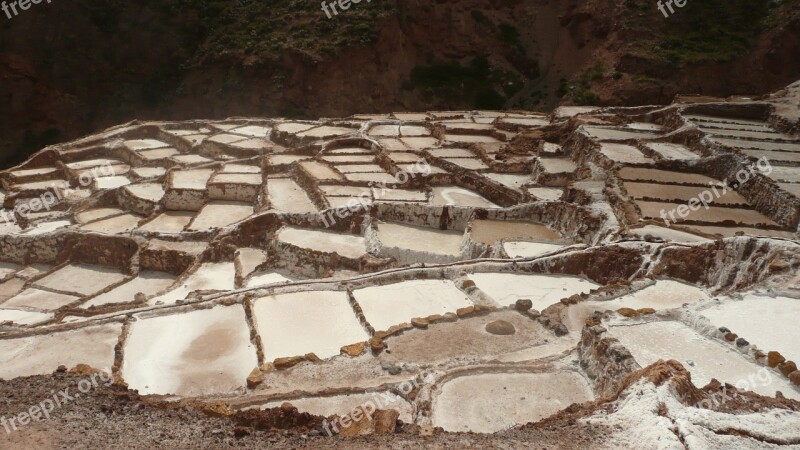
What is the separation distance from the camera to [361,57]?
2695 cm

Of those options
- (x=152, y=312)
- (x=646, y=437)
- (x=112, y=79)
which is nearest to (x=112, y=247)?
(x=152, y=312)

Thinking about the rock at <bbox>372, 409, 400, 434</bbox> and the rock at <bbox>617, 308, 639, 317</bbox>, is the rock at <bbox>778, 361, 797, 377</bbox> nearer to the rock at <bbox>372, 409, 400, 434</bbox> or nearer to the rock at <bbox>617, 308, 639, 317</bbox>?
the rock at <bbox>617, 308, 639, 317</bbox>

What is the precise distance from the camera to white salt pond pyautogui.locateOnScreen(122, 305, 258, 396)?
19.1 feet

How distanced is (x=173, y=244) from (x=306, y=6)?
2071 cm

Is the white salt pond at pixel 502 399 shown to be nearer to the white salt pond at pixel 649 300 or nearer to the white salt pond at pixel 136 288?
the white salt pond at pixel 649 300

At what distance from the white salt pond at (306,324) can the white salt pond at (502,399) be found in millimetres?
1560

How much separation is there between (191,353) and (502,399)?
3.37m

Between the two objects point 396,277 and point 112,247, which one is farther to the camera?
point 112,247


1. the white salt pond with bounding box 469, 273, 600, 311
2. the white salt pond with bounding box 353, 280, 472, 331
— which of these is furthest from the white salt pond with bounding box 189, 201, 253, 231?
the white salt pond with bounding box 469, 273, 600, 311

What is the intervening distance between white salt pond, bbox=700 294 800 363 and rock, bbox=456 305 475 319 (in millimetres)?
2407

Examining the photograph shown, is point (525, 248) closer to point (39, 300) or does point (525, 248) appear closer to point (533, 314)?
point (533, 314)

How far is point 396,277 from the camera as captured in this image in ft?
25.3

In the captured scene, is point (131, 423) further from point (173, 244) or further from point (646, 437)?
point (173, 244)

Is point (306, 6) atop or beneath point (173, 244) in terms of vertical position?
atop
